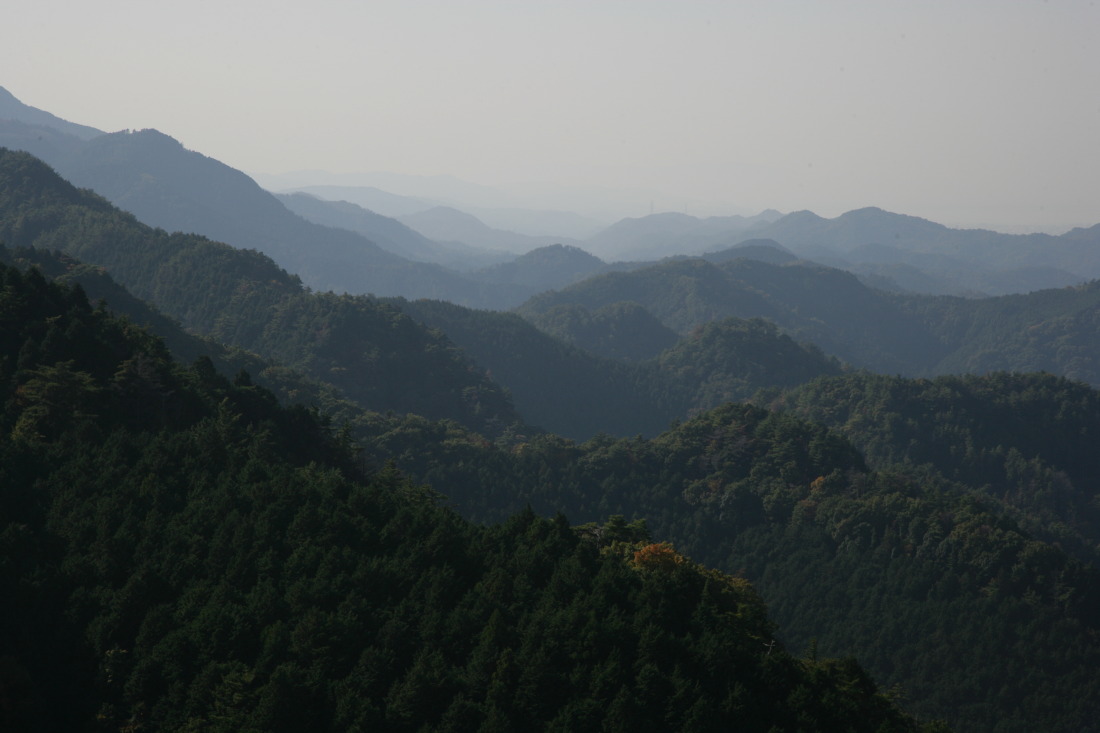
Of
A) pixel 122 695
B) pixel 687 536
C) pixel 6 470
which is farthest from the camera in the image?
pixel 687 536

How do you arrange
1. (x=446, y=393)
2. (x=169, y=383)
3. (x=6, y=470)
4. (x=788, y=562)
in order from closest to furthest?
(x=6, y=470), (x=169, y=383), (x=788, y=562), (x=446, y=393)

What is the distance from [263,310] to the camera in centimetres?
10281

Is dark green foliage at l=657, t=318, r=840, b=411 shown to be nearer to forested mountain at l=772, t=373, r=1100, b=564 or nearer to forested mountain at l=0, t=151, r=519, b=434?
forested mountain at l=772, t=373, r=1100, b=564

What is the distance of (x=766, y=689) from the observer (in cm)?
2245

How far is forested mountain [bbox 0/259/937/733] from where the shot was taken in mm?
20766

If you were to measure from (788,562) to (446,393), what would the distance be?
50.8 meters

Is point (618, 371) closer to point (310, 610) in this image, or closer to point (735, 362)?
point (735, 362)

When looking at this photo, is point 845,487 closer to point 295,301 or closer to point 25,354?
point 25,354

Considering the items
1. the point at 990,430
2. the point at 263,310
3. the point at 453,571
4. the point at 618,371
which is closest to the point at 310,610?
the point at 453,571

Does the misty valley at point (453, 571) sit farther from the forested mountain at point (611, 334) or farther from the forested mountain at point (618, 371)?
the forested mountain at point (611, 334)

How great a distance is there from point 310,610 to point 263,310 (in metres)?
85.7

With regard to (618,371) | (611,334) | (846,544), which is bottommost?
(618,371)

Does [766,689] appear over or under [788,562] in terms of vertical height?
over

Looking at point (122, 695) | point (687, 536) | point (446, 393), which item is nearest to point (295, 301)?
point (446, 393)
